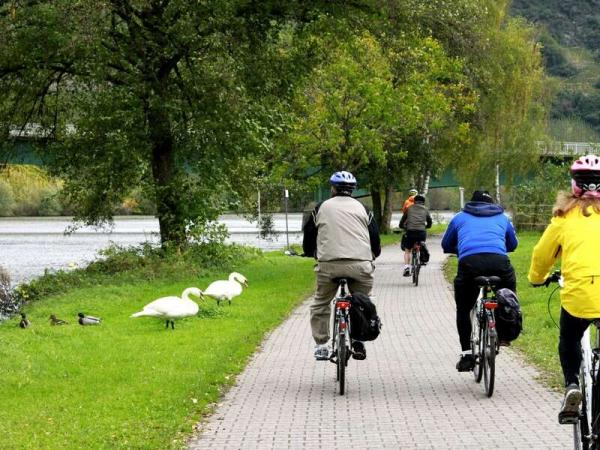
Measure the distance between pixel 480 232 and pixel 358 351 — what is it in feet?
5.03

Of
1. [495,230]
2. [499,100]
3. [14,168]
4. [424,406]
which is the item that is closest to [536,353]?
[495,230]

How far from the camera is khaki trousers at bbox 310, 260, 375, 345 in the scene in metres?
10.1

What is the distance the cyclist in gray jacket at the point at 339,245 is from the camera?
10086mm

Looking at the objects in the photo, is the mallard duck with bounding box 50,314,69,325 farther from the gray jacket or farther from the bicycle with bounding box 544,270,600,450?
the bicycle with bounding box 544,270,600,450

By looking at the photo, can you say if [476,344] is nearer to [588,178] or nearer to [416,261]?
[588,178]

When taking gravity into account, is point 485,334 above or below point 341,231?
below

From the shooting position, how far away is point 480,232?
1001 cm

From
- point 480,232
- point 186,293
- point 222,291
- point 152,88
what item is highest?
point 152,88

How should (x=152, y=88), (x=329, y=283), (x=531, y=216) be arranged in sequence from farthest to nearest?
(x=531, y=216) → (x=152, y=88) → (x=329, y=283)

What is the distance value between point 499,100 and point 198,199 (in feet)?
94.1

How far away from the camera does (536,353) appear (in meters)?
12.2

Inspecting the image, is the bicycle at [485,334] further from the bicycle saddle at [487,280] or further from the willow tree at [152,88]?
the willow tree at [152,88]

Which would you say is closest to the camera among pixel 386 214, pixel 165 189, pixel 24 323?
pixel 24 323

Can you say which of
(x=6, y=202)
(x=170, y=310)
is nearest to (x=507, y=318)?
(x=170, y=310)
